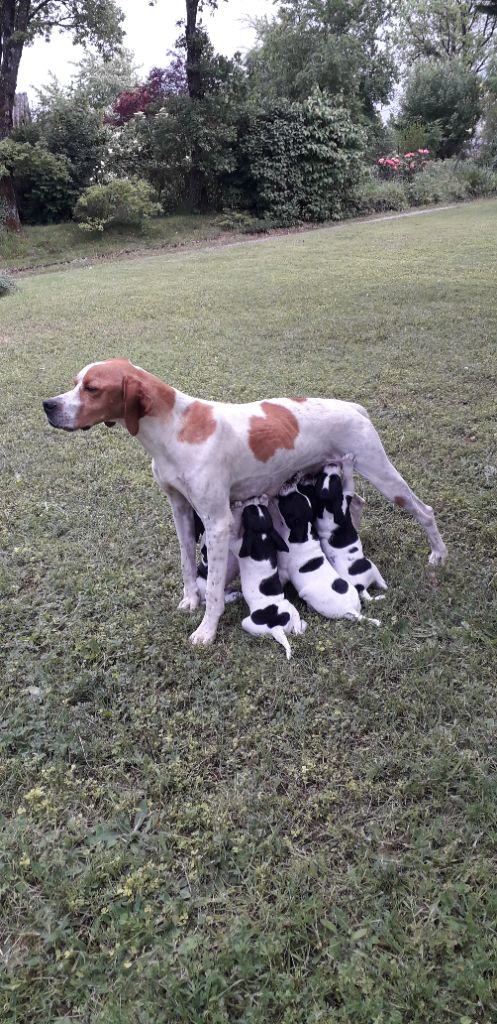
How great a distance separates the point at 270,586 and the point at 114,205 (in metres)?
14.8

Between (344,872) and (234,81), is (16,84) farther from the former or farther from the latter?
(344,872)

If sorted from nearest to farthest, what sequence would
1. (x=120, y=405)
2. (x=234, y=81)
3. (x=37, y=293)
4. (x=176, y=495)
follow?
(x=120, y=405) → (x=176, y=495) → (x=37, y=293) → (x=234, y=81)

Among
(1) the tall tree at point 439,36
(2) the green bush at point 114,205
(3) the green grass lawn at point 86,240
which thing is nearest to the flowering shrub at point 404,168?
(3) the green grass lawn at point 86,240

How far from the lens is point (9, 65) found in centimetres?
1542

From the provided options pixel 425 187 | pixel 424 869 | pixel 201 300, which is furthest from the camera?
pixel 425 187

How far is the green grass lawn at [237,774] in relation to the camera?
1.86m

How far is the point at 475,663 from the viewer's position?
9.64 ft

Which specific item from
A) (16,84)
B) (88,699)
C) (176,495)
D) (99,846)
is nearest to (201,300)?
(176,495)

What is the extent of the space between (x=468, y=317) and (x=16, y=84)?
13.3 metres

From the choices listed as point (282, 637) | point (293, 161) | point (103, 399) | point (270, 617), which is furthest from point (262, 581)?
point (293, 161)

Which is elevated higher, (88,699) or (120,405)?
(120,405)

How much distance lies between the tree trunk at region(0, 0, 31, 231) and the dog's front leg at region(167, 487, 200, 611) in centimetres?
1461

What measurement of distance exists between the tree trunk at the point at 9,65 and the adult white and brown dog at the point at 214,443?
576 inches

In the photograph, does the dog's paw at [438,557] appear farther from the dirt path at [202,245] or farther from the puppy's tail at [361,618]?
the dirt path at [202,245]
